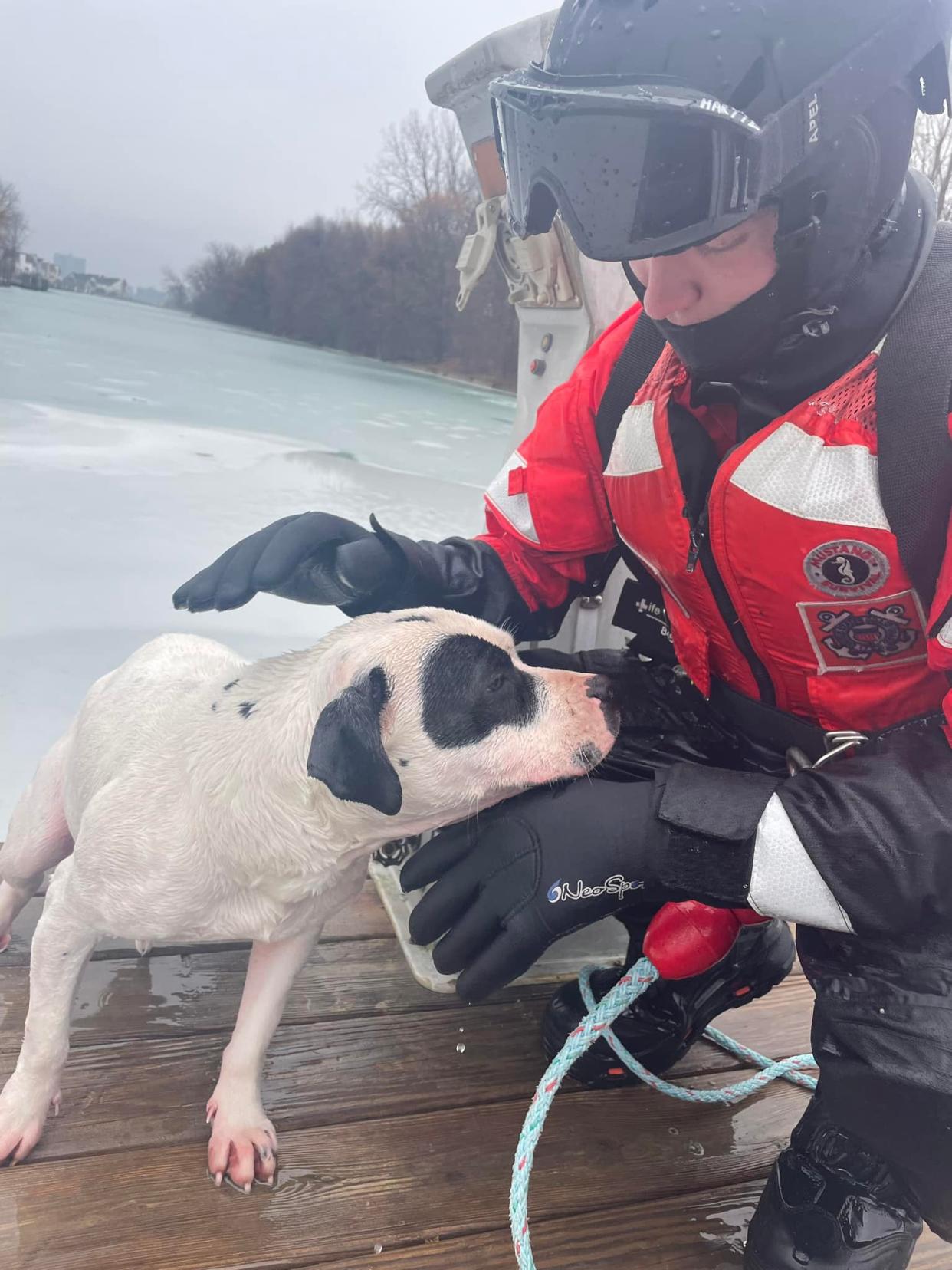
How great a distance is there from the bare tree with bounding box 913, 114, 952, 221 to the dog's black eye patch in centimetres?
124

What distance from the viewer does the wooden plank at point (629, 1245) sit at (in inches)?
50.0

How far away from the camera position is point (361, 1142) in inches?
56.6

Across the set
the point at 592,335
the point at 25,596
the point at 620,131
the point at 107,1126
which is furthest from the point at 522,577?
the point at 25,596

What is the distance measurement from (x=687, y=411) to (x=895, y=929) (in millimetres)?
750

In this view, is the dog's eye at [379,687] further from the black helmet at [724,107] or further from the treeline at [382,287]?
the treeline at [382,287]

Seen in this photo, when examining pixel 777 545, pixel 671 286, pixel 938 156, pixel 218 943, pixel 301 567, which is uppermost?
pixel 938 156

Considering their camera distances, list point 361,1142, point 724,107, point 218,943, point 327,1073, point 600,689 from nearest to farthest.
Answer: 1. point 724,107
2. point 600,689
3. point 361,1142
4. point 327,1073
5. point 218,943

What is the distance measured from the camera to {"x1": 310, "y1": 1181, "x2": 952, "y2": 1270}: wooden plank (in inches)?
50.0

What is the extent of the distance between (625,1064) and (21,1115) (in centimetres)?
98

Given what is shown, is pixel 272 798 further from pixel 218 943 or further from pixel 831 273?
pixel 831 273

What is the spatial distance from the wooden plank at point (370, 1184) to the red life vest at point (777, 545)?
30.7 inches

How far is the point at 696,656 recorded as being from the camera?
144 centimetres

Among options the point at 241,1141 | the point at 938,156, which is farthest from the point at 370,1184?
the point at 938,156

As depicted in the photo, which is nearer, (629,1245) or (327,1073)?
(629,1245)
